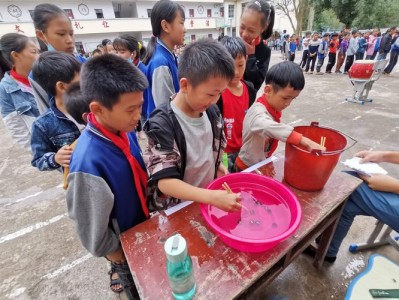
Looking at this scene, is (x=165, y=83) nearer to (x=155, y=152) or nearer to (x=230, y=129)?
(x=230, y=129)

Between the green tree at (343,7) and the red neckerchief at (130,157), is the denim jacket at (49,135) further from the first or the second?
the green tree at (343,7)

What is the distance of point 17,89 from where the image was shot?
1931 mm

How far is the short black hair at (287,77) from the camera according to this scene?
1.44 meters

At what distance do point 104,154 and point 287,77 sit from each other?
4.07 ft

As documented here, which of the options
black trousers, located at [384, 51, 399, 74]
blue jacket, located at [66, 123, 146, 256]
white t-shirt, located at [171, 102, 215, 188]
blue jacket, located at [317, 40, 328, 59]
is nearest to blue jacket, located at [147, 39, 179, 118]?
white t-shirt, located at [171, 102, 215, 188]

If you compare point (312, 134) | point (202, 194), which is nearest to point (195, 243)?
point (202, 194)

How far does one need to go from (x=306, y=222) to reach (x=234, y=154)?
3.47ft

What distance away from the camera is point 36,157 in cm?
141

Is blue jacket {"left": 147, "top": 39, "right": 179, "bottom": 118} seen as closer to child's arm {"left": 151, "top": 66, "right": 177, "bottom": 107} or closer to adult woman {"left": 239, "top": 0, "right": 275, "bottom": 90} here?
child's arm {"left": 151, "top": 66, "right": 177, "bottom": 107}

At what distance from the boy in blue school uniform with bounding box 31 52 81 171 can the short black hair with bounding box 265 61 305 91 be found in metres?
1.36

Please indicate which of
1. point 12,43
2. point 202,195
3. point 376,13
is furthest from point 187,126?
point 376,13

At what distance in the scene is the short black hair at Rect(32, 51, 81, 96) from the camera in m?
1.35

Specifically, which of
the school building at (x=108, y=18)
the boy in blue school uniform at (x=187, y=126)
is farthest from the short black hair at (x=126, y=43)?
the school building at (x=108, y=18)

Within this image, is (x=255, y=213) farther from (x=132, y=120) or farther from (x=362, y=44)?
(x=362, y=44)
